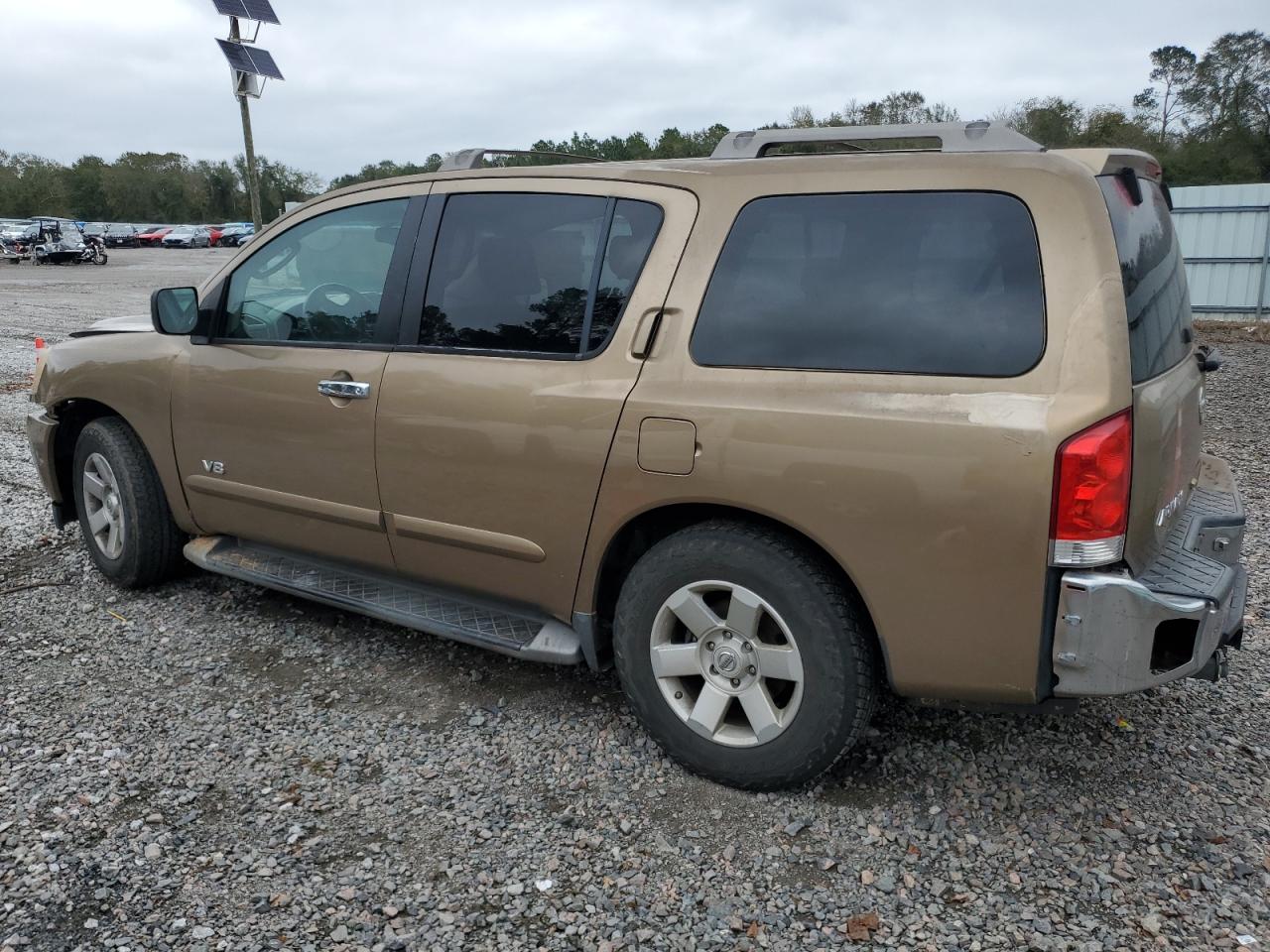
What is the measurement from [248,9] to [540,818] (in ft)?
55.5

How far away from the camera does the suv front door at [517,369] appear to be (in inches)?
120

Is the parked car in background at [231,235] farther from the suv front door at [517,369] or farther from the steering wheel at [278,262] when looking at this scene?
the suv front door at [517,369]

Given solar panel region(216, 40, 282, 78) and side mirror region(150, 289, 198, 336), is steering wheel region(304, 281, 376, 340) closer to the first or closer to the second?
side mirror region(150, 289, 198, 336)

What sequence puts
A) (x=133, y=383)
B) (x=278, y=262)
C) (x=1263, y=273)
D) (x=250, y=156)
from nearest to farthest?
(x=278, y=262) → (x=133, y=383) → (x=1263, y=273) → (x=250, y=156)

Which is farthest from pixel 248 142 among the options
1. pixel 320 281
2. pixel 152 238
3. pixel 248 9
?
pixel 152 238

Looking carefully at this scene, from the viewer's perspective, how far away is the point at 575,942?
7.95ft

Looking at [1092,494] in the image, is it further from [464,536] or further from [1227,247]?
[1227,247]

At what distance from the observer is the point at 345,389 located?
140 inches

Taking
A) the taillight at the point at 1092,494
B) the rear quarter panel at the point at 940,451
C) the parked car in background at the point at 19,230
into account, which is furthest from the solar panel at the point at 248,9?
the parked car in background at the point at 19,230

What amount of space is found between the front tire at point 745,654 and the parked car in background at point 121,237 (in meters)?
61.5

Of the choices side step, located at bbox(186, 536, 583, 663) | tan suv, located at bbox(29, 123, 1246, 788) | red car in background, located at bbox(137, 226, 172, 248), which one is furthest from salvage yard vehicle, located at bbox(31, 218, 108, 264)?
tan suv, located at bbox(29, 123, 1246, 788)

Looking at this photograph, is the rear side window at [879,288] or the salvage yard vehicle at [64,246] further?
the salvage yard vehicle at [64,246]

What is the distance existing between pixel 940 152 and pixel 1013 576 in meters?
1.14

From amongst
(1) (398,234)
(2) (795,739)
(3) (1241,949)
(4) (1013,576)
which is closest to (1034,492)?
(4) (1013,576)
